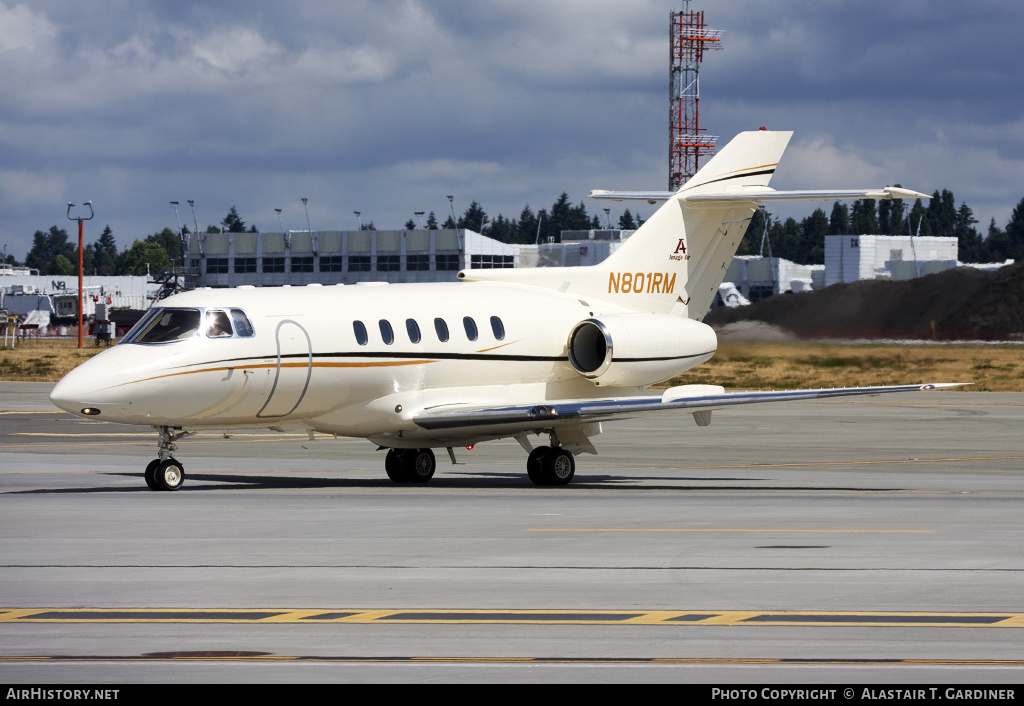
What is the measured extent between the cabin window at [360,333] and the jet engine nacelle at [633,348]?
4.68 meters

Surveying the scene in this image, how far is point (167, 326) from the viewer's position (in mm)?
22922

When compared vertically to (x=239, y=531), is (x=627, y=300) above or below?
above

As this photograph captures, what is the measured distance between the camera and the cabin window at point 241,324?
23.4 meters

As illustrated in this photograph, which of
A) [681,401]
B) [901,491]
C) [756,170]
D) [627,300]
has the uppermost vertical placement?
[756,170]

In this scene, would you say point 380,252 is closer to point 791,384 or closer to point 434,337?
point 791,384

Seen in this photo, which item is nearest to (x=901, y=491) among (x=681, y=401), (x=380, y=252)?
(x=681, y=401)

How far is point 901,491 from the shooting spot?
79.0 feet

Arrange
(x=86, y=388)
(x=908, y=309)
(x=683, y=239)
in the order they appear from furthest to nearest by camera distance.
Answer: (x=908, y=309), (x=683, y=239), (x=86, y=388)

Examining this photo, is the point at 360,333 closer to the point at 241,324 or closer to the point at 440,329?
the point at 440,329

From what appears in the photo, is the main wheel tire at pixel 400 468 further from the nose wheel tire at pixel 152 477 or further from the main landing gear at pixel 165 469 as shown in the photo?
the nose wheel tire at pixel 152 477

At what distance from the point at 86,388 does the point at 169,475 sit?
236cm

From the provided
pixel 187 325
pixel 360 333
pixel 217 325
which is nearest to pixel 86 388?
pixel 187 325

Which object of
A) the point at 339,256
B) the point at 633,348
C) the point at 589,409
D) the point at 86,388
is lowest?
the point at 589,409
